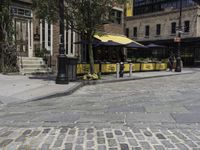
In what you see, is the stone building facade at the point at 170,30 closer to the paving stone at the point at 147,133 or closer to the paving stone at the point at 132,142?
the paving stone at the point at 147,133

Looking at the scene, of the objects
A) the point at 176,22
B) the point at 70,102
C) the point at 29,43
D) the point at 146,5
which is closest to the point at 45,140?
the point at 70,102

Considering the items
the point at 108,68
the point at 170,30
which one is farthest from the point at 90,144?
the point at 170,30

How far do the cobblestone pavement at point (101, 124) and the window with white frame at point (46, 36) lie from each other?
36.9ft

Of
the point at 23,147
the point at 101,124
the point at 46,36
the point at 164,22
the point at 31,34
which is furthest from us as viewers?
the point at 164,22

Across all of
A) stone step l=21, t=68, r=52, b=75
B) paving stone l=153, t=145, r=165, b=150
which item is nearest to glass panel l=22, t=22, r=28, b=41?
stone step l=21, t=68, r=52, b=75

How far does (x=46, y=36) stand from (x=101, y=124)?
14862 mm

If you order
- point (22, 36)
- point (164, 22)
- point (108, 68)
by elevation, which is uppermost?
point (164, 22)

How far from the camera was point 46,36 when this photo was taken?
19.8 metres

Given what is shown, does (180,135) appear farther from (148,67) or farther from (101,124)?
(148,67)

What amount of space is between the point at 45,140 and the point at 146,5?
1995 inches

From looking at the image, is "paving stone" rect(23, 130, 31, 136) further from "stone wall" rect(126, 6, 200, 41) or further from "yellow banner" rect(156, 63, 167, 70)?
"stone wall" rect(126, 6, 200, 41)

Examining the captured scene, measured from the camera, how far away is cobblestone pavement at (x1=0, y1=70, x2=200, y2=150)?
188 inches

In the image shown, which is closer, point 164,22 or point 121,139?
point 121,139

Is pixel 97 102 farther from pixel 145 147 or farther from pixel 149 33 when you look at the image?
pixel 149 33
